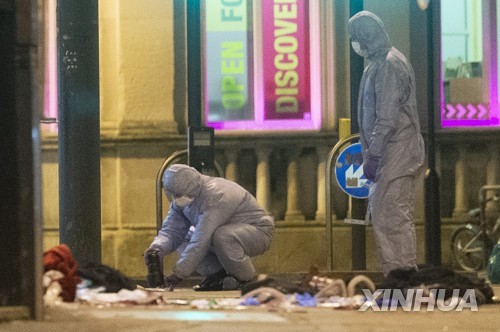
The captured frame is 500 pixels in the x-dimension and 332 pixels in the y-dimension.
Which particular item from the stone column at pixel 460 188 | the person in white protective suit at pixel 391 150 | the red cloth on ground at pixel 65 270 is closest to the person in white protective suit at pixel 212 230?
the person in white protective suit at pixel 391 150

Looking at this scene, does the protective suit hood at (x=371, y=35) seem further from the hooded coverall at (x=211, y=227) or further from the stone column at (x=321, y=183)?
the stone column at (x=321, y=183)

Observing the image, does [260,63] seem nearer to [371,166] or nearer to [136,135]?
[136,135]

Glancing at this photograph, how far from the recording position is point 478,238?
706 inches

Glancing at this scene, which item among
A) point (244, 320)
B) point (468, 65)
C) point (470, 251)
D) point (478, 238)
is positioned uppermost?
point (468, 65)

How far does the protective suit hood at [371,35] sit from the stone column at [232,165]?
619cm

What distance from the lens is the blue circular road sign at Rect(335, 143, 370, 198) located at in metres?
15.3

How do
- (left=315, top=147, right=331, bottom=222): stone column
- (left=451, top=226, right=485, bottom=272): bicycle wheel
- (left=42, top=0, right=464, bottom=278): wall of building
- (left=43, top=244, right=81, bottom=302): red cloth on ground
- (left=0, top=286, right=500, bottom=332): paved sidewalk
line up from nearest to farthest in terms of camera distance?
(left=0, top=286, right=500, bottom=332): paved sidewalk < (left=43, top=244, right=81, bottom=302): red cloth on ground < (left=451, top=226, right=485, bottom=272): bicycle wheel < (left=42, top=0, right=464, bottom=278): wall of building < (left=315, top=147, right=331, bottom=222): stone column

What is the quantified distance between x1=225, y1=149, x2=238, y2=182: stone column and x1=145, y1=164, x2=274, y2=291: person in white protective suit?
5.13 metres

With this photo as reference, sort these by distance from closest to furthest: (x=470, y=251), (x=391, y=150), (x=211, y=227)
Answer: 1. (x=391, y=150)
2. (x=211, y=227)
3. (x=470, y=251)

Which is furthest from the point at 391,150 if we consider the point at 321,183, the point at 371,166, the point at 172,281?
the point at 321,183

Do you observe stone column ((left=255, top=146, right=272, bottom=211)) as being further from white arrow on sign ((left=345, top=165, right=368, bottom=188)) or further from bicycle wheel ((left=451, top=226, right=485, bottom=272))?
white arrow on sign ((left=345, top=165, right=368, bottom=188))

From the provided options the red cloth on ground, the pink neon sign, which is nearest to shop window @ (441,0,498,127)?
the pink neon sign

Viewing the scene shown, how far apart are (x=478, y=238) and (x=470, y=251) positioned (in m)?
0.18

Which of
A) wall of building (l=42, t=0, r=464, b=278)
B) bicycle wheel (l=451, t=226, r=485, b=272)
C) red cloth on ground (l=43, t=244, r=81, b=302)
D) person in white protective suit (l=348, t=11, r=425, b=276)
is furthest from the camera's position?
wall of building (l=42, t=0, r=464, b=278)
